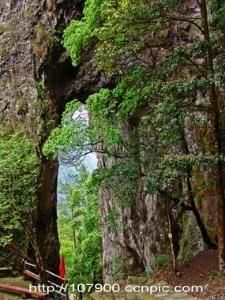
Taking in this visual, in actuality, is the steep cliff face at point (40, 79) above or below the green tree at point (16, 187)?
above

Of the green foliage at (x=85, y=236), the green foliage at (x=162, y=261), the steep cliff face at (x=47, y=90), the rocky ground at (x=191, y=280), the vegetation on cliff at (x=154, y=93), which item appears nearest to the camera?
the rocky ground at (x=191, y=280)

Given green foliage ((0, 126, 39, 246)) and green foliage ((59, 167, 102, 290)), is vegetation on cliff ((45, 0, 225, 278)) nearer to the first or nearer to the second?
green foliage ((0, 126, 39, 246))

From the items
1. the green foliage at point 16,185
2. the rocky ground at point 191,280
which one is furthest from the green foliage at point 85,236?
the rocky ground at point 191,280

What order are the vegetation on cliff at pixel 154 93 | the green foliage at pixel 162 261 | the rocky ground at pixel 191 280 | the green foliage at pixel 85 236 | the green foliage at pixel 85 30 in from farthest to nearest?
the green foliage at pixel 85 236, the green foliage at pixel 162 261, the green foliage at pixel 85 30, the vegetation on cliff at pixel 154 93, the rocky ground at pixel 191 280

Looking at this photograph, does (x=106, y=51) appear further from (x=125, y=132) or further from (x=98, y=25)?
(x=125, y=132)

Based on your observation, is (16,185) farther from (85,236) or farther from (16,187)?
(85,236)

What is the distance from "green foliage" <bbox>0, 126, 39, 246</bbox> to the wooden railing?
4.75 ft

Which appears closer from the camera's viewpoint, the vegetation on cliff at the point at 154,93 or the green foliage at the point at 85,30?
the vegetation on cliff at the point at 154,93

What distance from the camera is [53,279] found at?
1188cm

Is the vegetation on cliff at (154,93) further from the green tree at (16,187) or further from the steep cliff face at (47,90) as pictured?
the steep cliff face at (47,90)

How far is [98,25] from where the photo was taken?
7.27 m

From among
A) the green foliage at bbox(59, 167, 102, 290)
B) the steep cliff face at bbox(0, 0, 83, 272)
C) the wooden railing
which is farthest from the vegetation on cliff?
the green foliage at bbox(59, 167, 102, 290)

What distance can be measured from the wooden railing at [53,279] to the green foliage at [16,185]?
145cm

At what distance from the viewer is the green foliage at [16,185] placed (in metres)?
9.72
